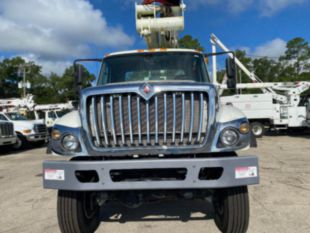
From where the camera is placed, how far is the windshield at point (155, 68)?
15.2 feet

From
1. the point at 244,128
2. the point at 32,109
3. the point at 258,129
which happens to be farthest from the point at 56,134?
the point at 32,109

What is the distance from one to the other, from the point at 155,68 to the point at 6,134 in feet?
34.9

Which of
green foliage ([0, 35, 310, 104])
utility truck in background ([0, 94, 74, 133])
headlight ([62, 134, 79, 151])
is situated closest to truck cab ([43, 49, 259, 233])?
headlight ([62, 134, 79, 151])

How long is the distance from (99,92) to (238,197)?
75.6 inches

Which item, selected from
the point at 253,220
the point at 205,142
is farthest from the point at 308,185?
the point at 205,142

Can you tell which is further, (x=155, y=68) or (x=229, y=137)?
(x=155, y=68)

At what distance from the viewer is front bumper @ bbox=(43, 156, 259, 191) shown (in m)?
3.04

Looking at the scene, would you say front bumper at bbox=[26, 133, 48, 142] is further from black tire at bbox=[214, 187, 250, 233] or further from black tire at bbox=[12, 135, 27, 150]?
black tire at bbox=[214, 187, 250, 233]

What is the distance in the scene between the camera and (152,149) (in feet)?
10.5

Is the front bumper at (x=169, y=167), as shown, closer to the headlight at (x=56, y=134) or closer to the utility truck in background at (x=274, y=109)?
the headlight at (x=56, y=134)

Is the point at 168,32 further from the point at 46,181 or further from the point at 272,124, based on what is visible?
the point at 272,124

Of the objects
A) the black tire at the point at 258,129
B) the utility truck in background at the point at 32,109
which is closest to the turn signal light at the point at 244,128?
the black tire at the point at 258,129

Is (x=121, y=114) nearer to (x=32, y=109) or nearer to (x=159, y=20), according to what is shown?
(x=159, y=20)

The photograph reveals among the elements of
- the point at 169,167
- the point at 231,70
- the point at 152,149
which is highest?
the point at 231,70
